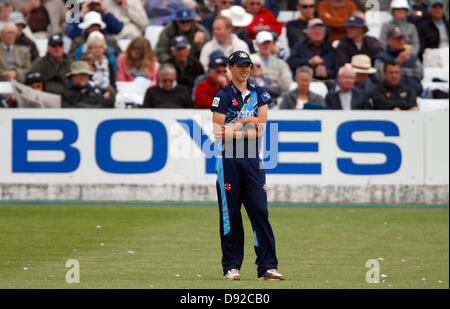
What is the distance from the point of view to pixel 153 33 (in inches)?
834

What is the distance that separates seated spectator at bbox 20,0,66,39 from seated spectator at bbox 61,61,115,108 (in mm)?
3435

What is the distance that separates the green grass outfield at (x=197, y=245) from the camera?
32.1 ft

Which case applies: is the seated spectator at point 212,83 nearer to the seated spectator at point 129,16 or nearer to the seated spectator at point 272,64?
the seated spectator at point 272,64

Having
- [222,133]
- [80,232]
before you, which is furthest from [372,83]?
[222,133]

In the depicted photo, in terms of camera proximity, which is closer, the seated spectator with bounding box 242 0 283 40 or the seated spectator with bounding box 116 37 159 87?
the seated spectator with bounding box 116 37 159 87

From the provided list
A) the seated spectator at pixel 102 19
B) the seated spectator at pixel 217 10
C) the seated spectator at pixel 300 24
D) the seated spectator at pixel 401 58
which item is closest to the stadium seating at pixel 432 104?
the seated spectator at pixel 401 58

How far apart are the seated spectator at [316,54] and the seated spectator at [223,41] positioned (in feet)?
4.13

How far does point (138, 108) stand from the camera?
17.8 metres

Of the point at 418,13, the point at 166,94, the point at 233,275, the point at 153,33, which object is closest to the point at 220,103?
the point at 233,275

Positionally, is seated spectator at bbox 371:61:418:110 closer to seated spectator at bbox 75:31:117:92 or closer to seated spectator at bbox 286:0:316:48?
seated spectator at bbox 286:0:316:48

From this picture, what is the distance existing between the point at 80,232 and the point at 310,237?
2986 millimetres

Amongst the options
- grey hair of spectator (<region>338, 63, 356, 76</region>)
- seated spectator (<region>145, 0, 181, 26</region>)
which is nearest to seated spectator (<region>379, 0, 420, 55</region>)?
grey hair of spectator (<region>338, 63, 356, 76</region>)

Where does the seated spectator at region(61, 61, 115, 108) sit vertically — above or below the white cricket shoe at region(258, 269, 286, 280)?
above

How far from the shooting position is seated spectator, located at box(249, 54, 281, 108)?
18.1m
